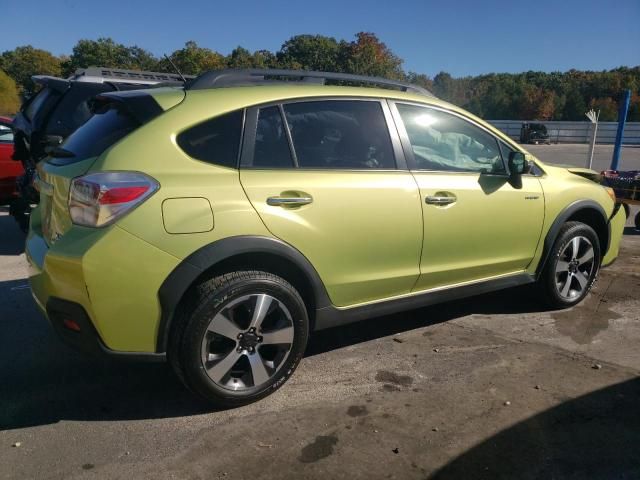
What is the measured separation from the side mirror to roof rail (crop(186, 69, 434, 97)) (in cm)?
89

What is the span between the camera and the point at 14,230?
7.57 m

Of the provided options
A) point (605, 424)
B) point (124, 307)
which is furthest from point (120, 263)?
point (605, 424)

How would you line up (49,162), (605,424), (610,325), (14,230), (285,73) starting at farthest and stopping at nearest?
1. (14,230)
2. (610,325)
3. (285,73)
4. (49,162)
5. (605,424)

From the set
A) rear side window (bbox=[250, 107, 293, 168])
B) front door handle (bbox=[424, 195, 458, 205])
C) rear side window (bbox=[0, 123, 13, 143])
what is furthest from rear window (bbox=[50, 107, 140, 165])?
rear side window (bbox=[0, 123, 13, 143])

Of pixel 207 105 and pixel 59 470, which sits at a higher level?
pixel 207 105

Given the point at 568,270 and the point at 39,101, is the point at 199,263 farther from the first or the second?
the point at 39,101

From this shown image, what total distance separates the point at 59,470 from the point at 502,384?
8.03 ft

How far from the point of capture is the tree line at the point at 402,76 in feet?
182

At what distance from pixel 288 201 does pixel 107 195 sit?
927 mm

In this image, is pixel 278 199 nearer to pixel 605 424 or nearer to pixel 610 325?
pixel 605 424

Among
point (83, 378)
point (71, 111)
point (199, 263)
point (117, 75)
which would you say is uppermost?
point (117, 75)

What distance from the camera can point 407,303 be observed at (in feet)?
12.0

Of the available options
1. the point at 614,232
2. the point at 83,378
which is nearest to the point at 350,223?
the point at 83,378

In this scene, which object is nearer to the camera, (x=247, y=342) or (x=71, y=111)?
(x=247, y=342)
